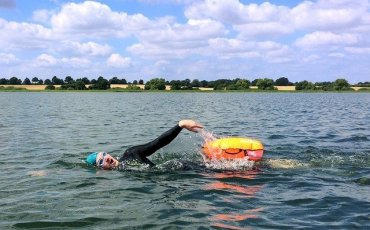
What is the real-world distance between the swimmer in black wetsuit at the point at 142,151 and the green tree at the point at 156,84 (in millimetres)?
129318

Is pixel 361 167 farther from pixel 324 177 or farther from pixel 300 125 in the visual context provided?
pixel 300 125

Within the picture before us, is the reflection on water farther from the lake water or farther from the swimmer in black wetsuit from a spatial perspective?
the swimmer in black wetsuit

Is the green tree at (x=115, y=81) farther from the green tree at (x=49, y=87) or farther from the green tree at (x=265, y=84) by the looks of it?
the green tree at (x=265, y=84)

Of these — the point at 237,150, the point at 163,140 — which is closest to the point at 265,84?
the point at 237,150

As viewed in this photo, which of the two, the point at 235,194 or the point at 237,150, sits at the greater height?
the point at 237,150

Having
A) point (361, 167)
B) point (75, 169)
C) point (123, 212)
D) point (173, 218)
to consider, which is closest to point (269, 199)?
point (173, 218)

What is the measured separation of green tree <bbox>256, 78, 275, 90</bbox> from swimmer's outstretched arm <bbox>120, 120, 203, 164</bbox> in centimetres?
13234

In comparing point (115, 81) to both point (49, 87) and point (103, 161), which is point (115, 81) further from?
point (103, 161)

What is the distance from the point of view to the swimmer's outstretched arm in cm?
1144

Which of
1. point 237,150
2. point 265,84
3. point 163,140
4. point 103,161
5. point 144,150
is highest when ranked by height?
point 265,84

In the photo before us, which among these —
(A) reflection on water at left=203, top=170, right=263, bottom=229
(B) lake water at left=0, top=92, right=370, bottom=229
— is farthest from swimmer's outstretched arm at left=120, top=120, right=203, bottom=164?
(A) reflection on water at left=203, top=170, right=263, bottom=229

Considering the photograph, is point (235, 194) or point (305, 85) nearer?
point (235, 194)

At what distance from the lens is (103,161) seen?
1300 cm

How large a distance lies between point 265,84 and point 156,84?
3548cm
